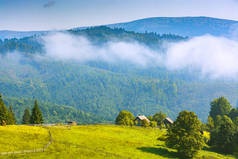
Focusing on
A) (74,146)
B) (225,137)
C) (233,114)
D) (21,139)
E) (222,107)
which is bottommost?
(74,146)

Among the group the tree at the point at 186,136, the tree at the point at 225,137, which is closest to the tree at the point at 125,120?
the tree at the point at 225,137

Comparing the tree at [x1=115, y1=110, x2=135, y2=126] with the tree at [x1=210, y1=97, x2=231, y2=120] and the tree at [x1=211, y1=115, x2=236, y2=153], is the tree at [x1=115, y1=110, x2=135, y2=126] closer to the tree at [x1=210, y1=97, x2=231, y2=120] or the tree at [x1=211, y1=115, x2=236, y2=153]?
the tree at [x1=211, y1=115, x2=236, y2=153]

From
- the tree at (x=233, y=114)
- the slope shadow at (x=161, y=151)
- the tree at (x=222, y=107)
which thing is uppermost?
the tree at (x=222, y=107)

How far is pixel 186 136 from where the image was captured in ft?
234

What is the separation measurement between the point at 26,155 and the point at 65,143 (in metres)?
13.6

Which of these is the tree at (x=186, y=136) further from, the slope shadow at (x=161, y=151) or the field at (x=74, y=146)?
the field at (x=74, y=146)

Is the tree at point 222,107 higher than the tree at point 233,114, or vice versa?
the tree at point 222,107

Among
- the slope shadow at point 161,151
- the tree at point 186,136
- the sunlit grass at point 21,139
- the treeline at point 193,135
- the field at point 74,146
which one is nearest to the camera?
the field at point 74,146

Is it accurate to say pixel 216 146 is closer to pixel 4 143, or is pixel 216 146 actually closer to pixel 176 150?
pixel 176 150

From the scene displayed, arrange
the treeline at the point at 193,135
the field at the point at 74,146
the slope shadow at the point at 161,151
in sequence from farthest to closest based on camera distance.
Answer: the slope shadow at the point at 161,151
the treeline at the point at 193,135
the field at the point at 74,146

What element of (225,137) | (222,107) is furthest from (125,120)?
(222,107)

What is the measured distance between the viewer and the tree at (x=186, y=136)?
70188 mm

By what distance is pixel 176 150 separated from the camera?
255 feet

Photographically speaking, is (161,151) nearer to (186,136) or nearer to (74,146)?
(186,136)
